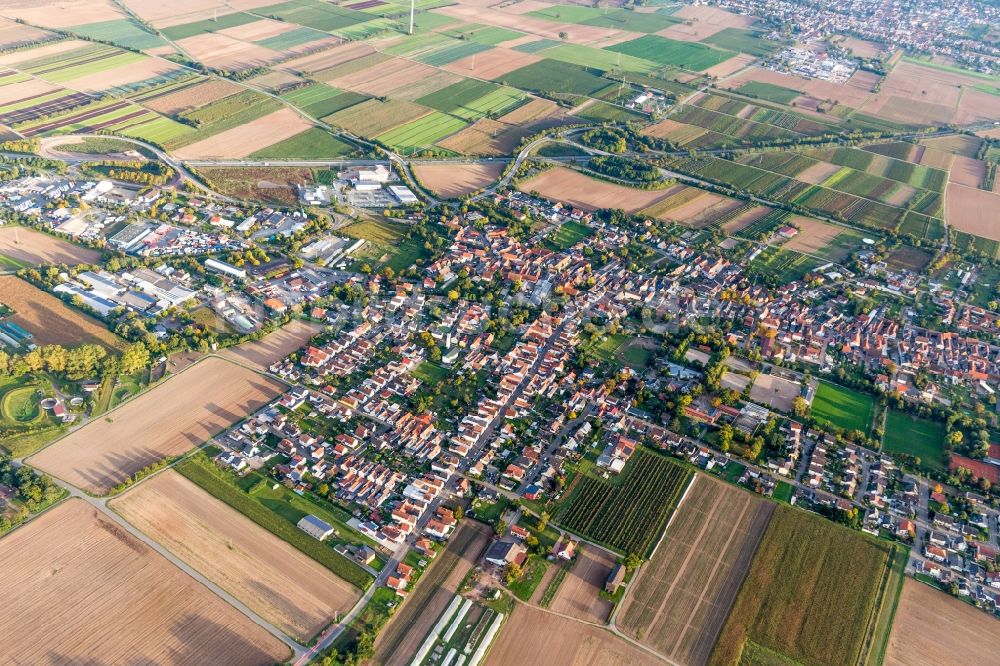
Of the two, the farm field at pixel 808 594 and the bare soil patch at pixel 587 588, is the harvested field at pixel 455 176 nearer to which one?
the bare soil patch at pixel 587 588

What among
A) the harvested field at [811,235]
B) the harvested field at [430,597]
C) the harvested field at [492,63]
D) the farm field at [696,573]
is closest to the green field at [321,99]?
the harvested field at [492,63]

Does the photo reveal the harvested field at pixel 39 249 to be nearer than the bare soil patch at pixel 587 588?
No

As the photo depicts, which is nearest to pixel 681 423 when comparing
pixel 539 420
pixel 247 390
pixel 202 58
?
pixel 539 420

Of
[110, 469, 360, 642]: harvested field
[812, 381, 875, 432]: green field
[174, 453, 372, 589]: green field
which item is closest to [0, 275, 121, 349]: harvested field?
[174, 453, 372, 589]: green field

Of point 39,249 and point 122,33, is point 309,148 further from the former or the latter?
point 122,33

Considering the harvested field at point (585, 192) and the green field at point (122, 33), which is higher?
the green field at point (122, 33)

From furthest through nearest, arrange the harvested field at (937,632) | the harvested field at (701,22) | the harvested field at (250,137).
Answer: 1. the harvested field at (701,22)
2. the harvested field at (250,137)
3. the harvested field at (937,632)

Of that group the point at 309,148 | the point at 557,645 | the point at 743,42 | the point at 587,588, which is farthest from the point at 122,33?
the point at 557,645

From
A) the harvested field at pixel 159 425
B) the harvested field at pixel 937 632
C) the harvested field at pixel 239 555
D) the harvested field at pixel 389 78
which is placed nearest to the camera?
the harvested field at pixel 937 632
